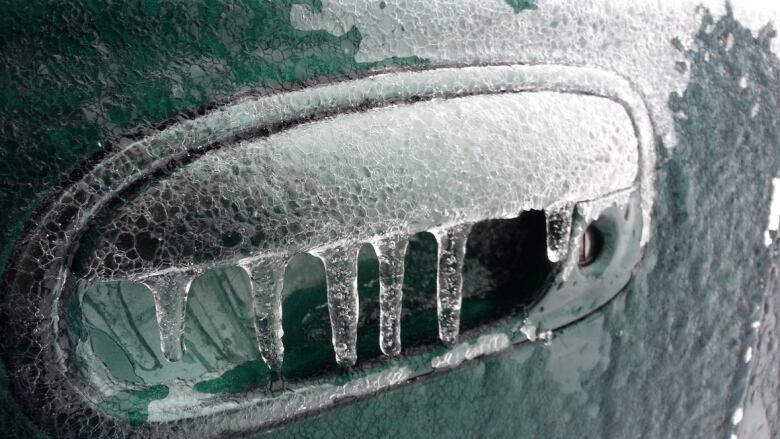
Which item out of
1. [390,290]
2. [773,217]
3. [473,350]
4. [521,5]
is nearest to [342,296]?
[390,290]

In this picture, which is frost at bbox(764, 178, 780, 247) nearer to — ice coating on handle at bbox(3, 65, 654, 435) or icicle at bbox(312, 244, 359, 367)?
ice coating on handle at bbox(3, 65, 654, 435)

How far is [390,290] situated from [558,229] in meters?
0.19

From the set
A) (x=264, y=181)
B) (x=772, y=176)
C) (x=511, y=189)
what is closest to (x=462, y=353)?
(x=511, y=189)

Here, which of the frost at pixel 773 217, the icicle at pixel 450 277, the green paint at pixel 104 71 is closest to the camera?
the green paint at pixel 104 71

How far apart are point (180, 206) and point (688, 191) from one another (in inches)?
21.6

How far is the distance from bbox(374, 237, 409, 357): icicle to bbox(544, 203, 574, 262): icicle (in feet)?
0.52

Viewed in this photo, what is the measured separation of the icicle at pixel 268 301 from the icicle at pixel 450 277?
15cm

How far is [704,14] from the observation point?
806mm

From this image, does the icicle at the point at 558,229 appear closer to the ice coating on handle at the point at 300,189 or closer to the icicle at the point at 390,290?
the ice coating on handle at the point at 300,189

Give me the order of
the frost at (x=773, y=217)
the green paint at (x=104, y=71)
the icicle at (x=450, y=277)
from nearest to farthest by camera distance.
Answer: the green paint at (x=104, y=71) → the icicle at (x=450, y=277) → the frost at (x=773, y=217)

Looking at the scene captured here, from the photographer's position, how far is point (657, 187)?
0.80 m

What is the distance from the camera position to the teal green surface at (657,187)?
58 cm

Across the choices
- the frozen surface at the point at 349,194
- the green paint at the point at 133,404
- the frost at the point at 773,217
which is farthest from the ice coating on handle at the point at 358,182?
the frost at the point at 773,217

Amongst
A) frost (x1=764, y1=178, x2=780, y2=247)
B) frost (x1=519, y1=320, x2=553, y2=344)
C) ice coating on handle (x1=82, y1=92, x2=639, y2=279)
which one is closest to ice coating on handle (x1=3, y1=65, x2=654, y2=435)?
ice coating on handle (x1=82, y1=92, x2=639, y2=279)
